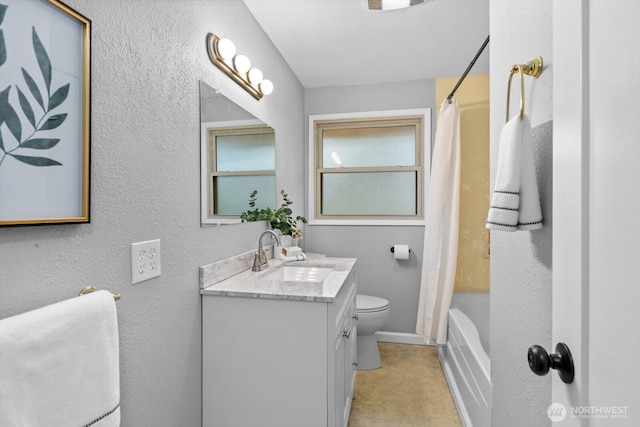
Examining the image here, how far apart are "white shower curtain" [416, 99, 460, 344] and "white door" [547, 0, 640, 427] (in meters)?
1.95

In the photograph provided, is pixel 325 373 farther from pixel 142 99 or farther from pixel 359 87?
pixel 359 87

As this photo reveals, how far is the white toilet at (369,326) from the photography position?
228 cm

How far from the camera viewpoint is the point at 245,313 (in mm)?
1315

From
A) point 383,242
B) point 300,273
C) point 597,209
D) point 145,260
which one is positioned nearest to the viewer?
point 597,209

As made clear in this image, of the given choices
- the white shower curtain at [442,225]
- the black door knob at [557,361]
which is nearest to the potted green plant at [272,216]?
the white shower curtain at [442,225]

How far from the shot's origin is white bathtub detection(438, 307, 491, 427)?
1.50 m

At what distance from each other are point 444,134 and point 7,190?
2579 mm

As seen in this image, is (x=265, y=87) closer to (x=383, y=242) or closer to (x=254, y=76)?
(x=254, y=76)

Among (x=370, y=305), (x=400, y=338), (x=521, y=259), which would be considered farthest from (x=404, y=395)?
(x=521, y=259)

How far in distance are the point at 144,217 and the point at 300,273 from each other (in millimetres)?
1025

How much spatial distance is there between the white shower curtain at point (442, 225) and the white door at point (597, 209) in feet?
6.39

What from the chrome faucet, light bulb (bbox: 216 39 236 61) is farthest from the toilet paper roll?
light bulb (bbox: 216 39 236 61)

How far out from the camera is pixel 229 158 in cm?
162

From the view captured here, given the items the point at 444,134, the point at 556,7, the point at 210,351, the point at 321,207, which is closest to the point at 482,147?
the point at 444,134
